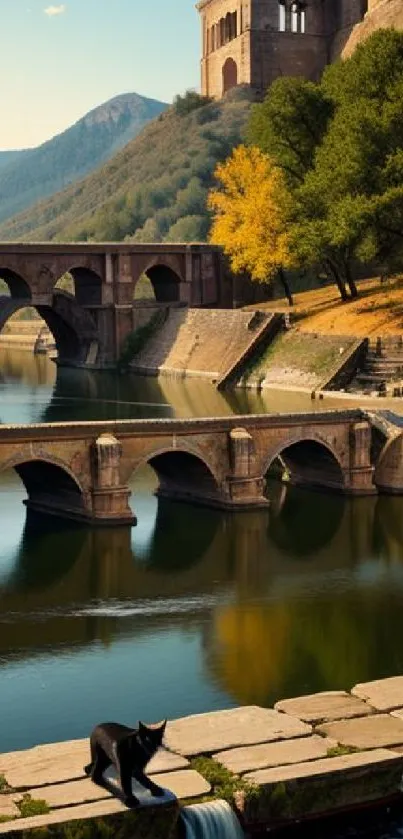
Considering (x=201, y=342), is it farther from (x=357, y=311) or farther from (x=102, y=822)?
(x=102, y=822)

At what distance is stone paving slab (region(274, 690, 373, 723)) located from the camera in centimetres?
3331

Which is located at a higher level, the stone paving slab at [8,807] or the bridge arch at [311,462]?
the bridge arch at [311,462]

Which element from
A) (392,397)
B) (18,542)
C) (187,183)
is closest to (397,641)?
(18,542)

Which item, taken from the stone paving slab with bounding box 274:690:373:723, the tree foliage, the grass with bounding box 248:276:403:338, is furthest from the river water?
the grass with bounding box 248:276:403:338

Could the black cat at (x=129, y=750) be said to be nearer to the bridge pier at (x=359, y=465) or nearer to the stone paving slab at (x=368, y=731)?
the stone paving slab at (x=368, y=731)

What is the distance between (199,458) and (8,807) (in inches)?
1449

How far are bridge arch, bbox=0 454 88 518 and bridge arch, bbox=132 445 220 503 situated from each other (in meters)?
3.68

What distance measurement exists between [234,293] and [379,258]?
2998 centimetres

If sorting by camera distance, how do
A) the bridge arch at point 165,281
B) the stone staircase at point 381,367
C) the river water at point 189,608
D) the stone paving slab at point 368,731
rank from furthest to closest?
the bridge arch at point 165,281 → the stone staircase at point 381,367 → the river water at point 189,608 → the stone paving slab at point 368,731

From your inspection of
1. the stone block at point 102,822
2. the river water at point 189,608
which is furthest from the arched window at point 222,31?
the stone block at point 102,822

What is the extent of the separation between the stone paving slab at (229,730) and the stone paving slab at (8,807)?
13.8 ft

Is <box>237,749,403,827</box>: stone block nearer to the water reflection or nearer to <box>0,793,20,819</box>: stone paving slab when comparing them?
<box>0,793,20,819</box>: stone paving slab

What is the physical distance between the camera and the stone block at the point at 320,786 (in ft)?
96.4

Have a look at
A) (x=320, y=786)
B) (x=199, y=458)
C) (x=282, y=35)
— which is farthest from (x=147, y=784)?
(x=282, y=35)
